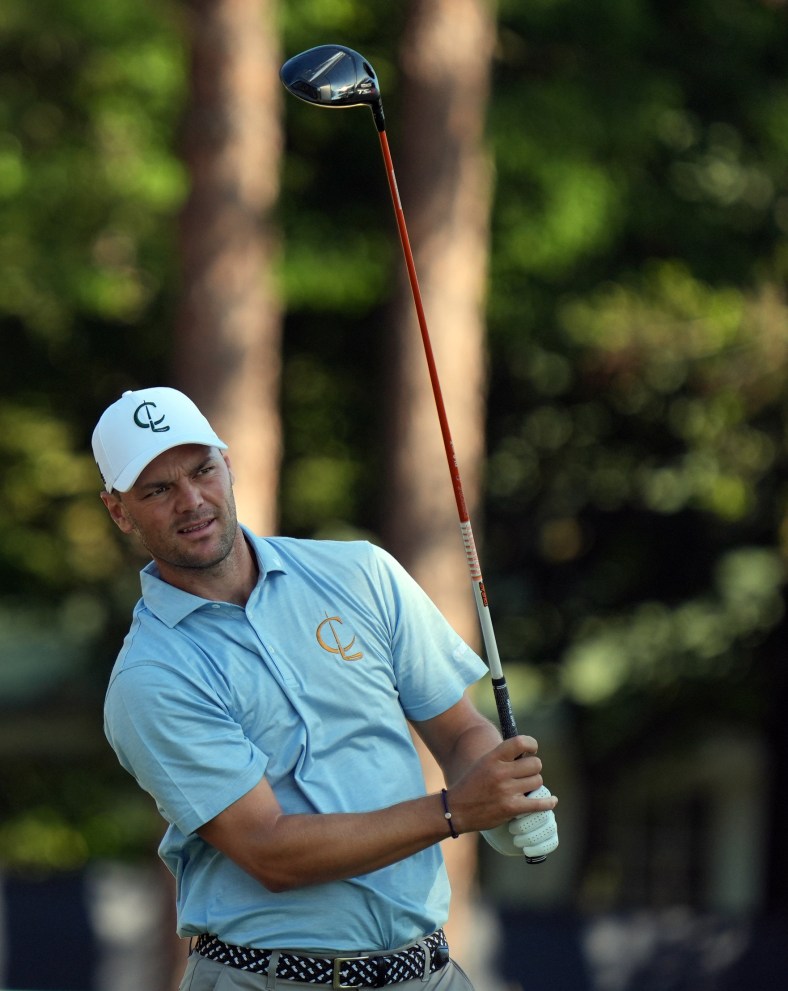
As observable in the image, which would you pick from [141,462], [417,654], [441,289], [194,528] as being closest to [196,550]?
[194,528]

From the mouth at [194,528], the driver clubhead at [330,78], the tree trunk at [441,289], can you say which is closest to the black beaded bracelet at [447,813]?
the mouth at [194,528]

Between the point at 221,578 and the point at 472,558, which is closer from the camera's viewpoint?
the point at 221,578

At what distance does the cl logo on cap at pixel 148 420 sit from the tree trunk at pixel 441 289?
5397mm

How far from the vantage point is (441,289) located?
857 centimetres

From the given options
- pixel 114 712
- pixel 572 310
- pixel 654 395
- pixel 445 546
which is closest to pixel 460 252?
pixel 445 546

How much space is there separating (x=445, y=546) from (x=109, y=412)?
543cm

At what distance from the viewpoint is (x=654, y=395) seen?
11.3 metres

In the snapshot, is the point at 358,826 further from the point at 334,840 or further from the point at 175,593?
the point at 175,593

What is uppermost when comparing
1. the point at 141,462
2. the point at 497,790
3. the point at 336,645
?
the point at 141,462

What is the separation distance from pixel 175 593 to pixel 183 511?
150mm

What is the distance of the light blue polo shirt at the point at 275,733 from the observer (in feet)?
8.89

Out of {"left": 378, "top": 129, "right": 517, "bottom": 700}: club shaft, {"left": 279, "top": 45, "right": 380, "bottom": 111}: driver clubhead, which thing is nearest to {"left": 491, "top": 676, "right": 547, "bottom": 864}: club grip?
{"left": 378, "top": 129, "right": 517, "bottom": 700}: club shaft

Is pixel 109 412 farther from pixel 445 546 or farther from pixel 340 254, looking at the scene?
pixel 340 254

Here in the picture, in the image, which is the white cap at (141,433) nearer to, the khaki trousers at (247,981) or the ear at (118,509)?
the ear at (118,509)
